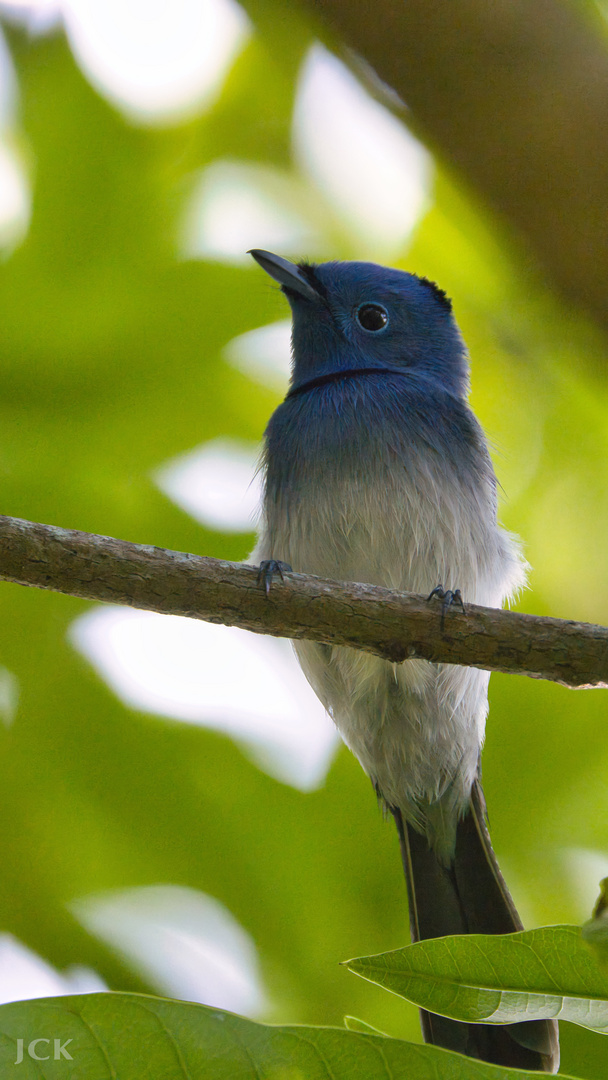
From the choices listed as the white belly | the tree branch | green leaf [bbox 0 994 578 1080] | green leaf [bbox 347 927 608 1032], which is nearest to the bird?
the white belly

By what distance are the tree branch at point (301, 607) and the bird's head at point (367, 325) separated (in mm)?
1360

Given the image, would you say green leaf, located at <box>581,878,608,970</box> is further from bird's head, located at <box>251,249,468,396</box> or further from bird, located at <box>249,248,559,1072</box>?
bird's head, located at <box>251,249,468,396</box>

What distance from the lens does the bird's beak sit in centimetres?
282

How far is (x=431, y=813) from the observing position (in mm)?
2781

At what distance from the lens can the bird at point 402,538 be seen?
258 centimetres

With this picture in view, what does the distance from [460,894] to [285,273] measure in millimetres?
1950

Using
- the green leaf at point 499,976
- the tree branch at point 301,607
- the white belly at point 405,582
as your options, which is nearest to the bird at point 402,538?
the white belly at point 405,582

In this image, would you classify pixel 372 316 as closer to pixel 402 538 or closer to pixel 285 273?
pixel 285 273

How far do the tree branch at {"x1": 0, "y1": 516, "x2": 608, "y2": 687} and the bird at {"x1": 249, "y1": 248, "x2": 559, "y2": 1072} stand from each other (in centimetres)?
80

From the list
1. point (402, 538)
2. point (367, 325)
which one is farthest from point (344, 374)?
point (402, 538)

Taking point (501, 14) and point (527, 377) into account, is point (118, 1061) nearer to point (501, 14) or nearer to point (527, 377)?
point (501, 14)

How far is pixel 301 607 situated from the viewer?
1.75 meters

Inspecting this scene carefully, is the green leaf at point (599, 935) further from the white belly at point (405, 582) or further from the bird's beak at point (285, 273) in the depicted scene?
the bird's beak at point (285, 273)

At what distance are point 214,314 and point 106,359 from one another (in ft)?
1.47
